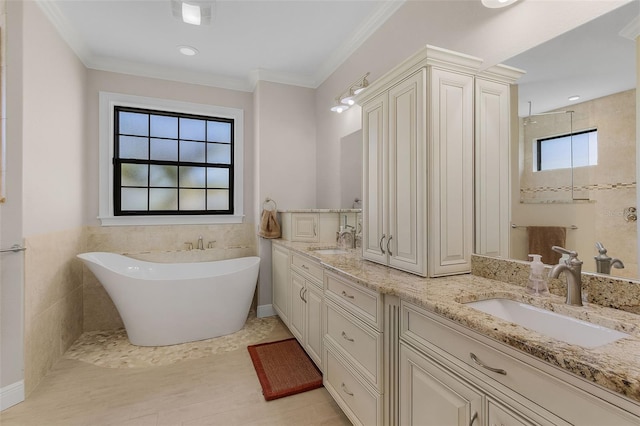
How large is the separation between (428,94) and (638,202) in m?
0.93

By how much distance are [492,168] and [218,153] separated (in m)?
3.10

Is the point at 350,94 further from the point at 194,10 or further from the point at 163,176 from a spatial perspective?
the point at 163,176

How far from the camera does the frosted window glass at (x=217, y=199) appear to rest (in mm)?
3654

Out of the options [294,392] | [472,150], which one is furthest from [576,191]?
[294,392]

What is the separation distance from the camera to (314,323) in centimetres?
218

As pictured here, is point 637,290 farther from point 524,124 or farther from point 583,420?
point 524,124

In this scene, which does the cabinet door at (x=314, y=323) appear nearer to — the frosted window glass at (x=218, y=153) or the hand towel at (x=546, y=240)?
the hand towel at (x=546, y=240)

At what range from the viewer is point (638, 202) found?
102cm

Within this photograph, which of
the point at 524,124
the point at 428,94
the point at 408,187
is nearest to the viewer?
the point at 524,124

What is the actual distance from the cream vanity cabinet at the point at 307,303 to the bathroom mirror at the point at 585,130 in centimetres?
125

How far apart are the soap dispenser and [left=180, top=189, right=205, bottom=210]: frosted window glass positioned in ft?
11.0

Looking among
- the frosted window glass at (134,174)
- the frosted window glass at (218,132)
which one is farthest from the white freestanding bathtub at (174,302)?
the frosted window glass at (218,132)

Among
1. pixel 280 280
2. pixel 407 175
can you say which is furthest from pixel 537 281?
pixel 280 280

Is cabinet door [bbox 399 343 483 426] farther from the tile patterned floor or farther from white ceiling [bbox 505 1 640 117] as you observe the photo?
white ceiling [bbox 505 1 640 117]
